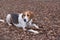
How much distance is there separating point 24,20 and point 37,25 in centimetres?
52

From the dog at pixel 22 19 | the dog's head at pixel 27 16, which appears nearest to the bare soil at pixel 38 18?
the dog at pixel 22 19

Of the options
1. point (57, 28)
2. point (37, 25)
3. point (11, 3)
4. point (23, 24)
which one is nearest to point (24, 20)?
point (23, 24)

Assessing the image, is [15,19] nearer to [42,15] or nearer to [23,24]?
[23,24]

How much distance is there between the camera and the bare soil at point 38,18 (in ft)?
14.5

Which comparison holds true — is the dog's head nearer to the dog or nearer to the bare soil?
the dog

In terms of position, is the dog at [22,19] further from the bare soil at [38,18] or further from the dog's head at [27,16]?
the bare soil at [38,18]

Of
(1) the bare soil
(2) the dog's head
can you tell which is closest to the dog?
(2) the dog's head

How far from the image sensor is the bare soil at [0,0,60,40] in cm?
442

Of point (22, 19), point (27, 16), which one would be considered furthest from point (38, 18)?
point (27, 16)

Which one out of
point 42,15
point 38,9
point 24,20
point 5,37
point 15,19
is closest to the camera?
point 5,37

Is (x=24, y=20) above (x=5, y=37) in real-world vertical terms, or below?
above

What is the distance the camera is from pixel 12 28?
16.0ft

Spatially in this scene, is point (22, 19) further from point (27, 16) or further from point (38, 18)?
point (38, 18)

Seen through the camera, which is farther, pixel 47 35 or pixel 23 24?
pixel 23 24
